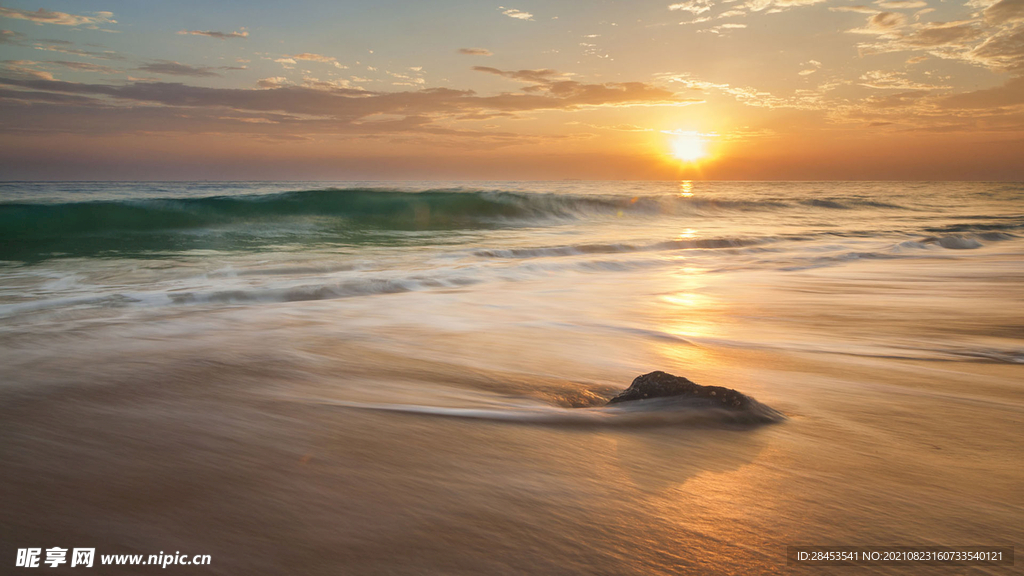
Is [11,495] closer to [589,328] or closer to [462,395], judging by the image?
[462,395]

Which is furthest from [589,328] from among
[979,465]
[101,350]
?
[101,350]

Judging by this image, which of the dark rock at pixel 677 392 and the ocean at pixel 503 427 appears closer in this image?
the ocean at pixel 503 427

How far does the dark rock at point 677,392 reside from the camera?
1867 millimetres

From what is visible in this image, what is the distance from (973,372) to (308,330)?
360 centimetres

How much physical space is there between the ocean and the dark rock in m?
0.05

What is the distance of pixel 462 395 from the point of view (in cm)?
222

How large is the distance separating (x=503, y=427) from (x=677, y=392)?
627 mm

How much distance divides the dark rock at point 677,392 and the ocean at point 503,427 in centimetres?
5

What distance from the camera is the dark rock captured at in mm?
1867

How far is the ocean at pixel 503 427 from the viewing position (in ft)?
3.81

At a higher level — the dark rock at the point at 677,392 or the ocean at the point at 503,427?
the dark rock at the point at 677,392

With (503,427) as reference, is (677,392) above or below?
above

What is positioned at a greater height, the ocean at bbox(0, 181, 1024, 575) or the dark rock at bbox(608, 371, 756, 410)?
the dark rock at bbox(608, 371, 756, 410)

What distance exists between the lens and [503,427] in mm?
1808
